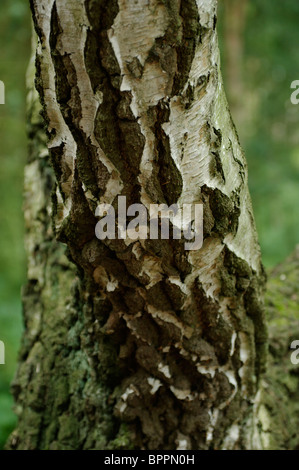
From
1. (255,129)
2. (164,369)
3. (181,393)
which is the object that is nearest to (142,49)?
(164,369)

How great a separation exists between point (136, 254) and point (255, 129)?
20.3 feet

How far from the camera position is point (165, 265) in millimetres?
1188

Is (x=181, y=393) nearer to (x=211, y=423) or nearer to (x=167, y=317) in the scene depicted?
(x=211, y=423)

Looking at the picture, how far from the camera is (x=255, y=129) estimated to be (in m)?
6.80

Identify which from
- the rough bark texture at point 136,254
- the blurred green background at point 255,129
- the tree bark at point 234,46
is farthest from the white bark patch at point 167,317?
the tree bark at point 234,46

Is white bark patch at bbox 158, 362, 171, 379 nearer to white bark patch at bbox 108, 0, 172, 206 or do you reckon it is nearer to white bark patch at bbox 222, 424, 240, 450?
white bark patch at bbox 222, 424, 240, 450

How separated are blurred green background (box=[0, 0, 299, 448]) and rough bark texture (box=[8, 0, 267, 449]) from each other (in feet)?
8.79

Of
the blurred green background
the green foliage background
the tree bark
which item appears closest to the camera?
the green foliage background

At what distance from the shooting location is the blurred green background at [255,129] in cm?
482

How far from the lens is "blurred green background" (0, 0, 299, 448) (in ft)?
15.8

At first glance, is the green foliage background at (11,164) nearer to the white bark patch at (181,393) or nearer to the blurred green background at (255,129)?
the blurred green background at (255,129)

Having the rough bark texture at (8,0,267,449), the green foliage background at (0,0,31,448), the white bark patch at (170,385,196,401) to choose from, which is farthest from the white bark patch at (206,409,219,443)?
the green foliage background at (0,0,31,448)
